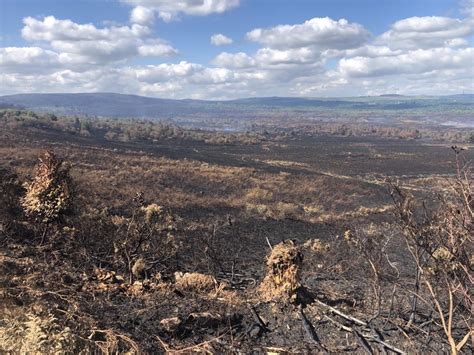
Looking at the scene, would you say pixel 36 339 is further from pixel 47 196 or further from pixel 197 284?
pixel 47 196

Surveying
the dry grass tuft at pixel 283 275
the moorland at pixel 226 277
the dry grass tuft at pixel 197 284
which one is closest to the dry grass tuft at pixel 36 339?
the moorland at pixel 226 277

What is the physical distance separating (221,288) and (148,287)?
125 centimetres

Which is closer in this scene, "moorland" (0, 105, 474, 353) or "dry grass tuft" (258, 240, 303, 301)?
"moorland" (0, 105, 474, 353)

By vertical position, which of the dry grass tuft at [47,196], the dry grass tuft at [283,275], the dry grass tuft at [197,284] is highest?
the dry grass tuft at [47,196]

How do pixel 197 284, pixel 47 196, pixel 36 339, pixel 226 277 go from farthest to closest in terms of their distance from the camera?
pixel 47 196
pixel 226 277
pixel 197 284
pixel 36 339

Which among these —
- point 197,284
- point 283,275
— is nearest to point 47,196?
point 197,284

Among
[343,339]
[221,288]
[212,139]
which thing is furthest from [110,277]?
[212,139]

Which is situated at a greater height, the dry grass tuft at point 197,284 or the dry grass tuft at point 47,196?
the dry grass tuft at point 47,196

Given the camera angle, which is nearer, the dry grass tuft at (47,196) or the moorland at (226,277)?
the moorland at (226,277)

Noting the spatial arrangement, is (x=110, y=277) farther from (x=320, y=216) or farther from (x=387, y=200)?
(x=387, y=200)

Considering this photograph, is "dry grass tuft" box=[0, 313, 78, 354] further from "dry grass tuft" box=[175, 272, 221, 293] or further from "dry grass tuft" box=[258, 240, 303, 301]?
"dry grass tuft" box=[258, 240, 303, 301]

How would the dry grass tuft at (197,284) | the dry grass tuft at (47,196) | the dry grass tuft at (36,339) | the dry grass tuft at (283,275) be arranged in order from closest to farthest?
the dry grass tuft at (36,339)
the dry grass tuft at (283,275)
the dry grass tuft at (197,284)
the dry grass tuft at (47,196)

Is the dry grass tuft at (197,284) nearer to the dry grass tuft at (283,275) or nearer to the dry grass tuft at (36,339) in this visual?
the dry grass tuft at (283,275)

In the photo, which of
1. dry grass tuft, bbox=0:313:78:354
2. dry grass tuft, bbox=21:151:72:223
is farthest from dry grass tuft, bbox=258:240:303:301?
dry grass tuft, bbox=21:151:72:223
